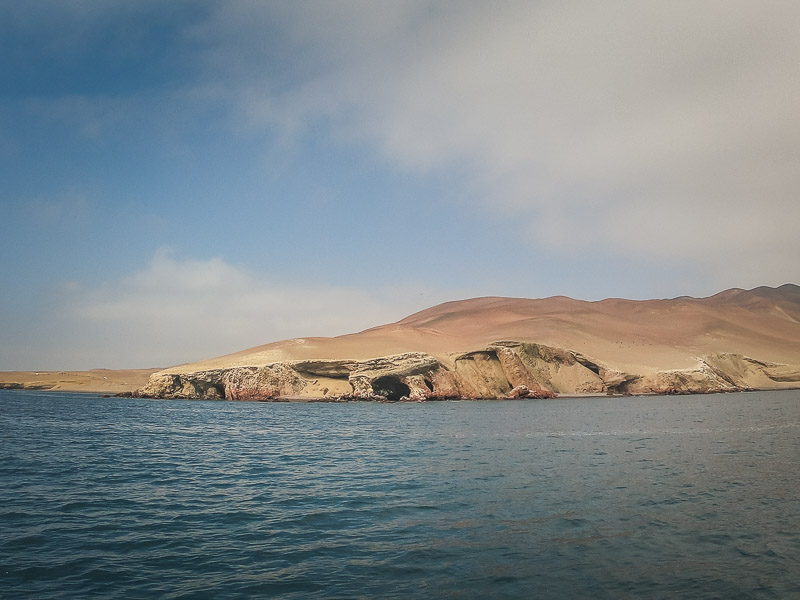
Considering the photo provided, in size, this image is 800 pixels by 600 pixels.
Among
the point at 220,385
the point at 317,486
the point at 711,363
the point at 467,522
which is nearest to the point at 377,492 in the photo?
the point at 317,486

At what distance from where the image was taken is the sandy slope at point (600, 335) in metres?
98.4

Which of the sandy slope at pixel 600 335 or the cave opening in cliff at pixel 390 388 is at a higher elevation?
the sandy slope at pixel 600 335

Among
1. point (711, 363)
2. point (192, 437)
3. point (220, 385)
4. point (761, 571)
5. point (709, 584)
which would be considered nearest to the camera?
point (709, 584)

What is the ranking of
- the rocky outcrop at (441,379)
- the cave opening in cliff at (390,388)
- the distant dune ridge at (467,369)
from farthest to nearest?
the distant dune ridge at (467,369) < the rocky outcrop at (441,379) < the cave opening in cliff at (390,388)

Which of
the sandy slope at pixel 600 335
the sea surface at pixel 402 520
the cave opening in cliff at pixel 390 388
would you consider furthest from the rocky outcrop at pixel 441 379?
the sea surface at pixel 402 520

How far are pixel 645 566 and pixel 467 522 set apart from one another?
4490 mm

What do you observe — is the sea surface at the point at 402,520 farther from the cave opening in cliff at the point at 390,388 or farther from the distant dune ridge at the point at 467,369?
the distant dune ridge at the point at 467,369

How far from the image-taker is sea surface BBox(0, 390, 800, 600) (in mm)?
9523

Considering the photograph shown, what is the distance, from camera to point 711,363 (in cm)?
10444

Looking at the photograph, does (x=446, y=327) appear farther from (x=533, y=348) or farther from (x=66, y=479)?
(x=66, y=479)

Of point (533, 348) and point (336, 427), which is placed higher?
point (533, 348)

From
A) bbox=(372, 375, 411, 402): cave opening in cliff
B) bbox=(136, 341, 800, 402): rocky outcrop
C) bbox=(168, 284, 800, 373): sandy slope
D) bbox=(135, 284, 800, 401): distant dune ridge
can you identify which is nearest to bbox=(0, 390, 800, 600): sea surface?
bbox=(372, 375, 411, 402): cave opening in cliff

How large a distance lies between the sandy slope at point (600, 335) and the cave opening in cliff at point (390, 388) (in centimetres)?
853

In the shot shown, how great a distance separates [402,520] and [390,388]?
69.2 m
